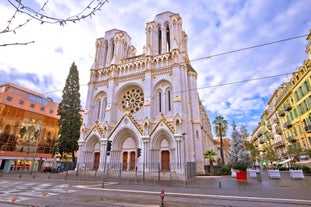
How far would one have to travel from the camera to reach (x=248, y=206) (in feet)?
21.1

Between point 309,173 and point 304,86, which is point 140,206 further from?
point 304,86

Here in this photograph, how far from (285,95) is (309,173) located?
15.6m

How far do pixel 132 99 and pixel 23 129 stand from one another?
81.5ft

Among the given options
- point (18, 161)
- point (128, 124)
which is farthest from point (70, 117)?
point (18, 161)

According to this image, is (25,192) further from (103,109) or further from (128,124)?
(103,109)

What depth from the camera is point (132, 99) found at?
1157 inches

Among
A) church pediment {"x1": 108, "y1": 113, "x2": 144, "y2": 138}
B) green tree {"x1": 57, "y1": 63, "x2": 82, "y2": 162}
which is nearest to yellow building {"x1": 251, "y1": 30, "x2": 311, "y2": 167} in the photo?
church pediment {"x1": 108, "y1": 113, "x2": 144, "y2": 138}

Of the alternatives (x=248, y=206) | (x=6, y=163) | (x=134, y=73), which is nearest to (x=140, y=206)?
(x=248, y=206)

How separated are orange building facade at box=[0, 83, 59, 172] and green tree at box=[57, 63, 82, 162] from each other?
389cm

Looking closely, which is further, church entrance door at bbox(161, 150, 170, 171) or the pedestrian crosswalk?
church entrance door at bbox(161, 150, 170, 171)

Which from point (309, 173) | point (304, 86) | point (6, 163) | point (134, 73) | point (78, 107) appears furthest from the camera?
point (78, 107)

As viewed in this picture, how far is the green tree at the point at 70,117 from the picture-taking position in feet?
99.3

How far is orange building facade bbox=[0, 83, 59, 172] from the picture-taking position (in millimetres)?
31781

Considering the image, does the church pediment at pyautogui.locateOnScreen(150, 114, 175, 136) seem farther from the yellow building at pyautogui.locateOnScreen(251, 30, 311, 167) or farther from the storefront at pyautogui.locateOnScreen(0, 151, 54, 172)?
the storefront at pyautogui.locateOnScreen(0, 151, 54, 172)
